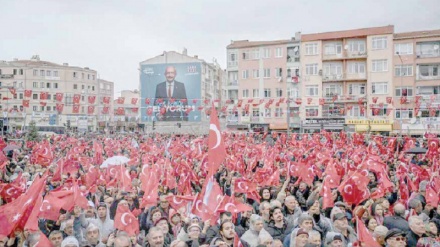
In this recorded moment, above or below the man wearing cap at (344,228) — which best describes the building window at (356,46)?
above

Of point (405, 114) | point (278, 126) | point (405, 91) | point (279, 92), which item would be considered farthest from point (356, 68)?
point (278, 126)

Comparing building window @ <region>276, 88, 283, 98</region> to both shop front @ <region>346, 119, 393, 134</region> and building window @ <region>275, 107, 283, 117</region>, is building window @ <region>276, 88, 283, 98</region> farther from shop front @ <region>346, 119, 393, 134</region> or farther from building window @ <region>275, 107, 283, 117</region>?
shop front @ <region>346, 119, 393, 134</region>

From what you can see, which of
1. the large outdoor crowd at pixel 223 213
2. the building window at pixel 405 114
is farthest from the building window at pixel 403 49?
the large outdoor crowd at pixel 223 213

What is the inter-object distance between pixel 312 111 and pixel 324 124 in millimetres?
2377

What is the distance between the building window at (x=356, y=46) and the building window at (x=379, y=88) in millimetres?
3964

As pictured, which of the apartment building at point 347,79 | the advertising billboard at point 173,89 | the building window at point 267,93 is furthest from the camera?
the advertising billboard at point 173,89

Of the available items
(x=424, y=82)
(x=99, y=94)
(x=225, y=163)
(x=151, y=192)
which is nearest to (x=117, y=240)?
(x=151, y=192)

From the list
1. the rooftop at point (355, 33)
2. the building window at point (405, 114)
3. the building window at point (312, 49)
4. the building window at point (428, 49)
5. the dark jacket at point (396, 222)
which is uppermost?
the rooftop at point (355, 33)

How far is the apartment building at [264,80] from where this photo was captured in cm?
5017

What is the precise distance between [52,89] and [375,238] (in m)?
72.9

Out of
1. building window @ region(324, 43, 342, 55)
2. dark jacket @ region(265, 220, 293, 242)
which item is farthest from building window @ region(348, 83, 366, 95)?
dark jacket @ region(265, 220, 293, 242)

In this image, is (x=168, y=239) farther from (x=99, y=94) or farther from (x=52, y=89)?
(x=99, y=94)

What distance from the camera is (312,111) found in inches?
1902

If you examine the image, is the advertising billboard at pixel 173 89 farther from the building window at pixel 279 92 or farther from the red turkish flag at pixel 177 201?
the red turkish flag at pixel 177 201
